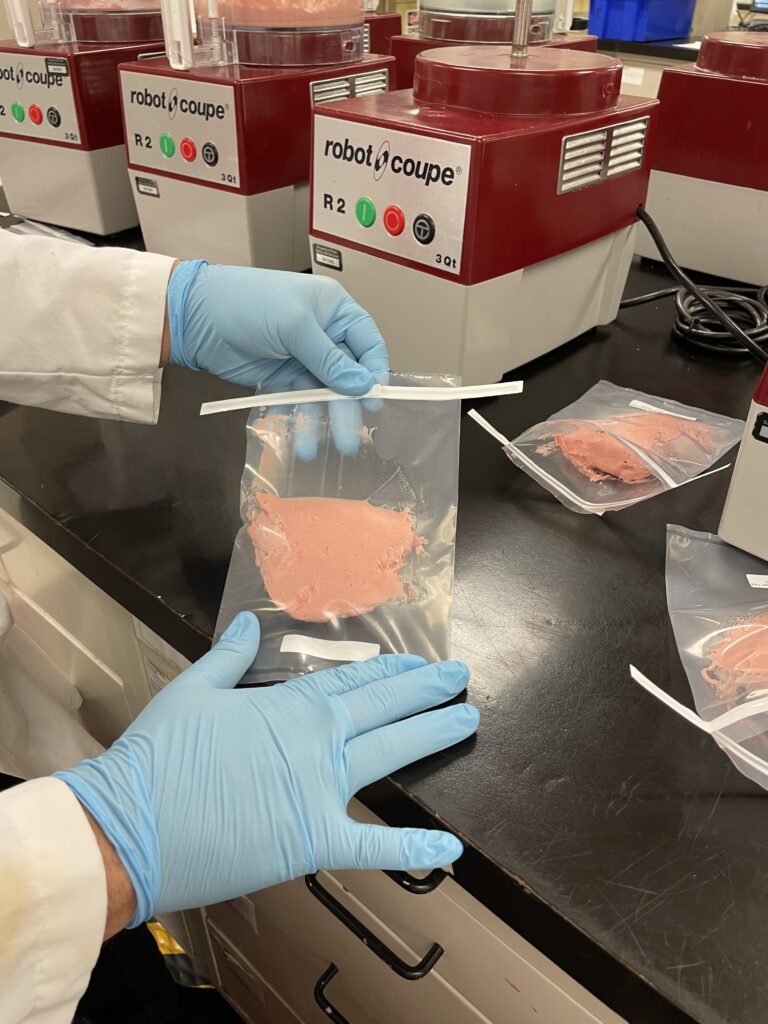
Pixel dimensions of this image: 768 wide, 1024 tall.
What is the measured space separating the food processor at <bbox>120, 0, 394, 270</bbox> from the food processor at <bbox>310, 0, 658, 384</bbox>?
16cm

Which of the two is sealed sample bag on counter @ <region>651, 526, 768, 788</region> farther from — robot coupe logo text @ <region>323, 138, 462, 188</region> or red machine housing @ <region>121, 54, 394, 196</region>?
red machine housing @ <region>121, 54, 394, 196</region>

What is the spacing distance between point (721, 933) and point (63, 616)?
2.67 ft

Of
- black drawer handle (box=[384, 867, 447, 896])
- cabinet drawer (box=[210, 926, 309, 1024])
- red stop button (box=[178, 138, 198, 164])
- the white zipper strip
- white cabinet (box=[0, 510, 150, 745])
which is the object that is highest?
red stop button (box=[178, 138, 198, 164])

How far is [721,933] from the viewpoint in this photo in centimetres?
42

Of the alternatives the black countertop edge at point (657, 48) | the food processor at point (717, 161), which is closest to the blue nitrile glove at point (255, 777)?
the food processor at point (717, 161)

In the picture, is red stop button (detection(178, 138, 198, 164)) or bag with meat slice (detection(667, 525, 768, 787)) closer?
bag with meat slice (detection(667, 525, 768, 787))

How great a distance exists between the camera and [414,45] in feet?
3.93

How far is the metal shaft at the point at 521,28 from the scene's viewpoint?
85 cm

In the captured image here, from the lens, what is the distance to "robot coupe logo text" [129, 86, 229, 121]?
0.99m

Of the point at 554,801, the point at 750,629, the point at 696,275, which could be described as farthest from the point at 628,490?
the point at 696,275

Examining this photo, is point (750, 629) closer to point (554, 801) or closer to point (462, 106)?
point (554, 801)

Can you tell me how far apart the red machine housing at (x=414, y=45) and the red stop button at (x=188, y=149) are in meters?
0.38

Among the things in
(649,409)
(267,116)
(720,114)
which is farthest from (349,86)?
(649,409)

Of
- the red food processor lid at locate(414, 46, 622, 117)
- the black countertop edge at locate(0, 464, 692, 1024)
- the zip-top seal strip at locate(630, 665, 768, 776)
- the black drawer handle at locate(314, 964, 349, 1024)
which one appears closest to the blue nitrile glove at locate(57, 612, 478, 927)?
the black countertop edge at locate(0, 464, 692, 1024)
